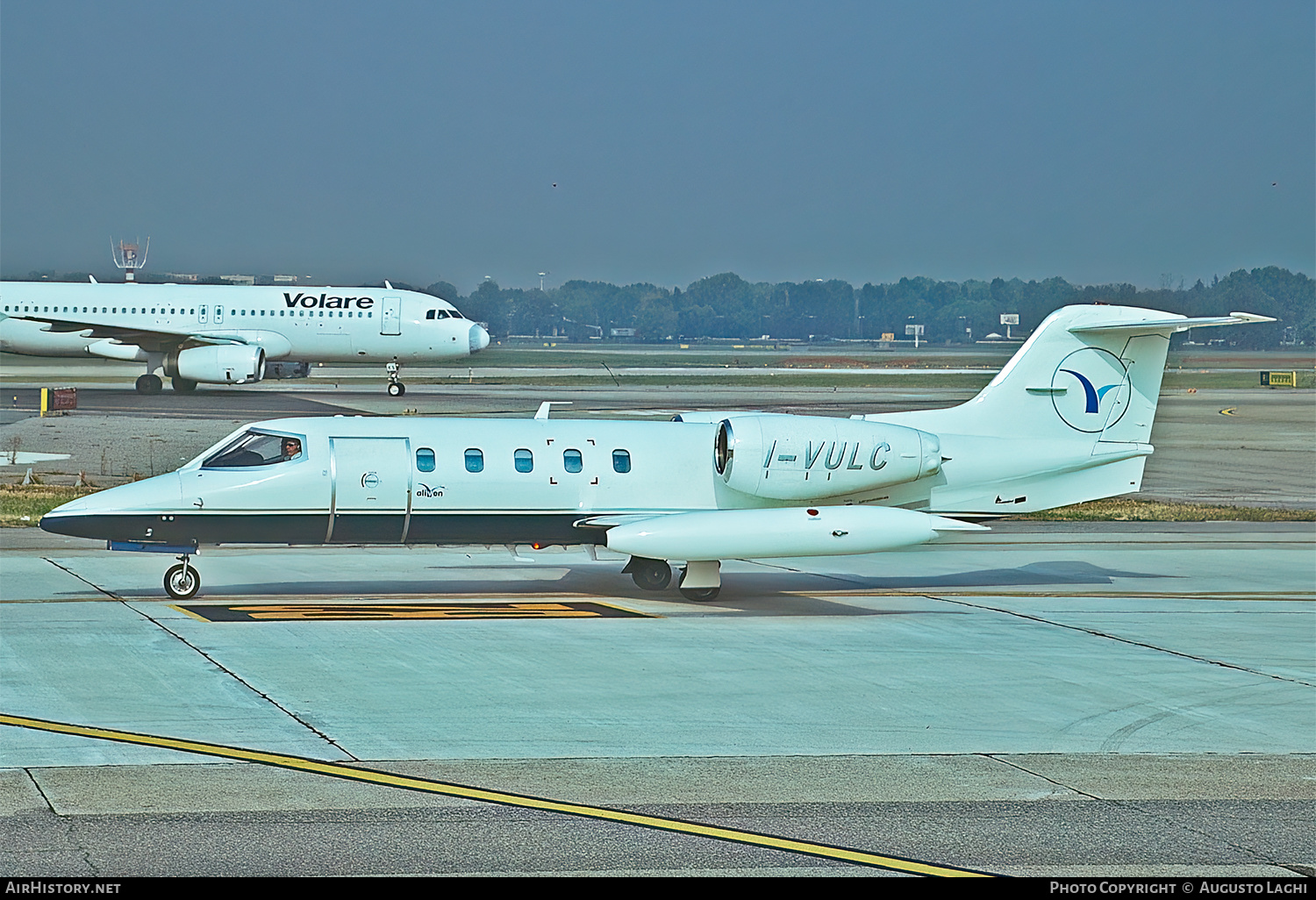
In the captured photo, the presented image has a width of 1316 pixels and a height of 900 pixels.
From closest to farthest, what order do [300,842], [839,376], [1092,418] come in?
[300,842]
[1092,418]
[839,376]

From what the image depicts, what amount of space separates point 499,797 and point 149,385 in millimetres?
55115

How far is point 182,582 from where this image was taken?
19.6 metres

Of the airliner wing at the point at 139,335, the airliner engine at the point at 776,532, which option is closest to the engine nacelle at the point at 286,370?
the airliner wing at the point at 139,335

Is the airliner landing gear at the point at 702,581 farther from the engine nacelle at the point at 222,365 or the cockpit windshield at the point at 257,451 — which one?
the engine nacelle at the point at 222,365

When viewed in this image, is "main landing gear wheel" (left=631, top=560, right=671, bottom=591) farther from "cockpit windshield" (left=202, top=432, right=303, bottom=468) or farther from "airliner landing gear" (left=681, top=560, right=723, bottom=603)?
"cockpit windshield" (left=202, top=432, right=303, bottom=468)

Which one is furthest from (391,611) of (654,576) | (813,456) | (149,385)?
(149,385)

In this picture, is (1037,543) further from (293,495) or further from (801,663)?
(293,495)

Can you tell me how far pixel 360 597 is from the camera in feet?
66.5

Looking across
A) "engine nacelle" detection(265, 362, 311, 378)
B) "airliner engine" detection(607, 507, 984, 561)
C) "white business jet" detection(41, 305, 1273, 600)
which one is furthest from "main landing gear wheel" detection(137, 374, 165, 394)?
"airliner engine" detection(607, 507, 984, 561)

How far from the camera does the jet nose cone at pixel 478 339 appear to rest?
63406 mm

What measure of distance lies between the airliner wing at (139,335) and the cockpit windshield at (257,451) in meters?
42.4

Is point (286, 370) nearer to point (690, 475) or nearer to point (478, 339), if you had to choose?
point (478, 339)

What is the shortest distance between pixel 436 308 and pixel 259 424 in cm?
4317
